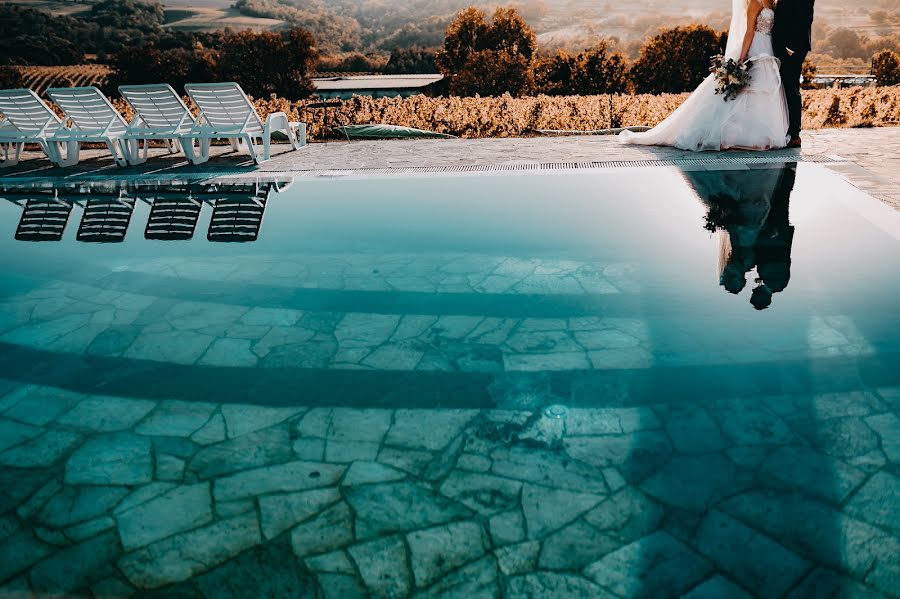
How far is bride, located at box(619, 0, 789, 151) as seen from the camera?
8523 mm

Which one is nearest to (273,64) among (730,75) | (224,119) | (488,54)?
(488,54)

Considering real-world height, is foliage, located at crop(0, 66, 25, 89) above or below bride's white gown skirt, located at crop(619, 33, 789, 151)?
above

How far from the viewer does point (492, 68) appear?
22.7 meters

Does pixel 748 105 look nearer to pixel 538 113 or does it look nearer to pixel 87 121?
pixel 538 113

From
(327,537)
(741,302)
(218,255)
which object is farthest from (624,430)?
(218,255)

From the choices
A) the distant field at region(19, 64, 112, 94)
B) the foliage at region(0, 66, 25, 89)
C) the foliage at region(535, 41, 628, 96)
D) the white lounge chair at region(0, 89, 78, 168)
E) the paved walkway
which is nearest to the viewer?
the paved walkway

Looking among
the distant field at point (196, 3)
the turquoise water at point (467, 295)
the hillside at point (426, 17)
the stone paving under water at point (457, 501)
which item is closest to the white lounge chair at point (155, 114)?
the turquoise water at point (467, 295)

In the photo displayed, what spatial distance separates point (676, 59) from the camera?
69.3 feet

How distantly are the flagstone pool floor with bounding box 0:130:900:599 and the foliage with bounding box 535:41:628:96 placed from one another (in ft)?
62.1

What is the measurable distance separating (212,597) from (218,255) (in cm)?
395

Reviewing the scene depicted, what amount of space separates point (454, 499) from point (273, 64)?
26527 mm

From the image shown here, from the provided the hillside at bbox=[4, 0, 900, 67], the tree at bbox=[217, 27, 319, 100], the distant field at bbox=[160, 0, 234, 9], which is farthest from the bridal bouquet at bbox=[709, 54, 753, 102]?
the distant field at bbox=[160, 0, 234, 9]

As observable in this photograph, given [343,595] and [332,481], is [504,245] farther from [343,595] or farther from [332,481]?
[343,595]

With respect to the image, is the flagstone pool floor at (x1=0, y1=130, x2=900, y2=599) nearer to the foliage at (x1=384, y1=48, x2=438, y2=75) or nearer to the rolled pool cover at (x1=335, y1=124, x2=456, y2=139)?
the rolled pool cover at (x1=335, y1=124, x2=456, y2=139)
